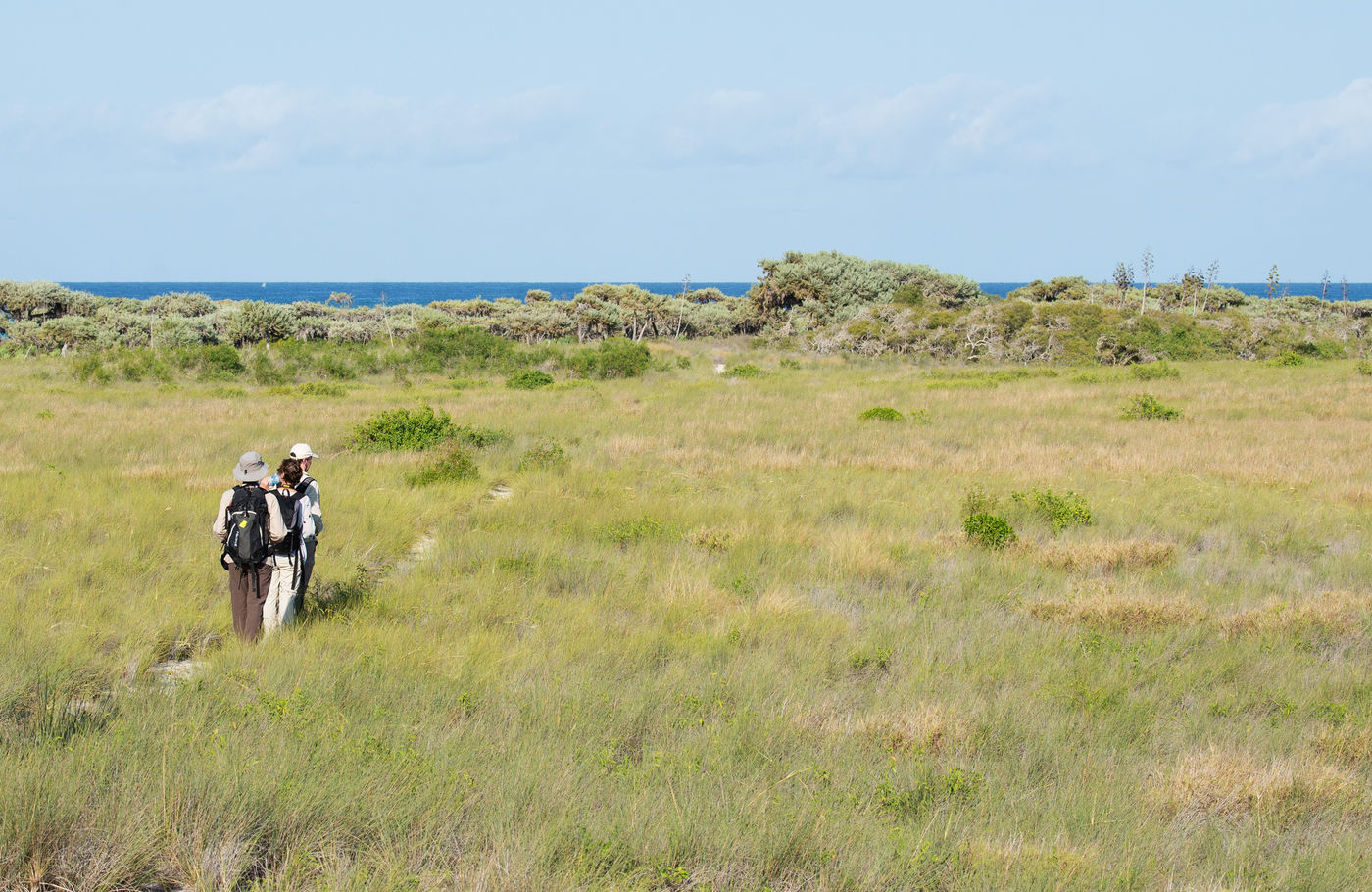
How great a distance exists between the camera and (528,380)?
3152cm

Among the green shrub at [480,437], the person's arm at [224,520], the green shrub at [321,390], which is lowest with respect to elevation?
the green shrub at [480,437]

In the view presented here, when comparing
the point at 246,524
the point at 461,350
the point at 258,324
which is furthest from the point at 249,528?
the point at 258,324

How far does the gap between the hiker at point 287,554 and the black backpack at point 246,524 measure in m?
0.17

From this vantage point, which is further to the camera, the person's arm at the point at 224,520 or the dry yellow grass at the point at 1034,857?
the person's arm at the point at 224,520

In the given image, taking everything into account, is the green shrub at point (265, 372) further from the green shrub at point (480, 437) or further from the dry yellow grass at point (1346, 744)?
the dry yellow grass at point (1346, 744)

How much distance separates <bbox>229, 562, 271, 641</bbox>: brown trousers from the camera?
240 inches

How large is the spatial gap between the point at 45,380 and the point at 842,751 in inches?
1375

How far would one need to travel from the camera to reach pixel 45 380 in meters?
30.5

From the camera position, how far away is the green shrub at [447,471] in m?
13.3

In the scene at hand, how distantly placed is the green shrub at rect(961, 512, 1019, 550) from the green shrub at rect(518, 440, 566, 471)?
23.5 feet

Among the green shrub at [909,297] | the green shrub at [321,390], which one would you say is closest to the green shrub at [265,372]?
the green shrub at [321,390]

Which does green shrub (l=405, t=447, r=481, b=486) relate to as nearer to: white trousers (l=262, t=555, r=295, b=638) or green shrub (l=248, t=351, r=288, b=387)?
white trousers (l=262, t=555, r=295, b=638)

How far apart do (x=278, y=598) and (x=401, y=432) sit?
11.1 meters

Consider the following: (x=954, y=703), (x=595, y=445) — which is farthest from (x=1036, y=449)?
(x=954, y=703)
